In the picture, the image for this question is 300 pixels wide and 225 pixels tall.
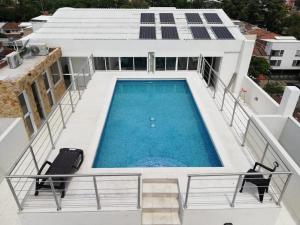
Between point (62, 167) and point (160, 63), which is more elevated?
point (62, 167)

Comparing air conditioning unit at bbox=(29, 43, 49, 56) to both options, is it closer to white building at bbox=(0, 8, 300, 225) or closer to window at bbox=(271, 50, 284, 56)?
white building at bbox=(0, 8, 300, 225)

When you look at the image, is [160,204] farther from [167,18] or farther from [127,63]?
[167,18]

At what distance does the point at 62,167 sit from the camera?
5.17 meters

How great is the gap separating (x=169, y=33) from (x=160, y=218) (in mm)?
10083

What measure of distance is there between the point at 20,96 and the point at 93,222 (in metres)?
5.68

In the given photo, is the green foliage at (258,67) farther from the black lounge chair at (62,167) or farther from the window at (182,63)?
the black lounge chair at (62,167)

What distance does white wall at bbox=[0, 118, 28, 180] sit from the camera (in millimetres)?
6734

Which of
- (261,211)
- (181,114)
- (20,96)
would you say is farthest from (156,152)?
(20,96)

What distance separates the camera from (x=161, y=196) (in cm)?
530

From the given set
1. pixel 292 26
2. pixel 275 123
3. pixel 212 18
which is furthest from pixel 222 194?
pixel 292 26

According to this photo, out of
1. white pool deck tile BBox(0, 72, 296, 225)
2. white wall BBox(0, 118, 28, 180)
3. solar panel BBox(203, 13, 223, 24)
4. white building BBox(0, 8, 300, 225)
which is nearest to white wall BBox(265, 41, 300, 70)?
solar panel BBox(203, 13, 223, 24)

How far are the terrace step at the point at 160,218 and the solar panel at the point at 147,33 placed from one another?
9.34 meters

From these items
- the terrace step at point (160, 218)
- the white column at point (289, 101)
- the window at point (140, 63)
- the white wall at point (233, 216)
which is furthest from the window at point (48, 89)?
the white column at point (289, 101)

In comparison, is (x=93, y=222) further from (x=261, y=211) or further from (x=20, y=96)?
(x=20, y=96)
